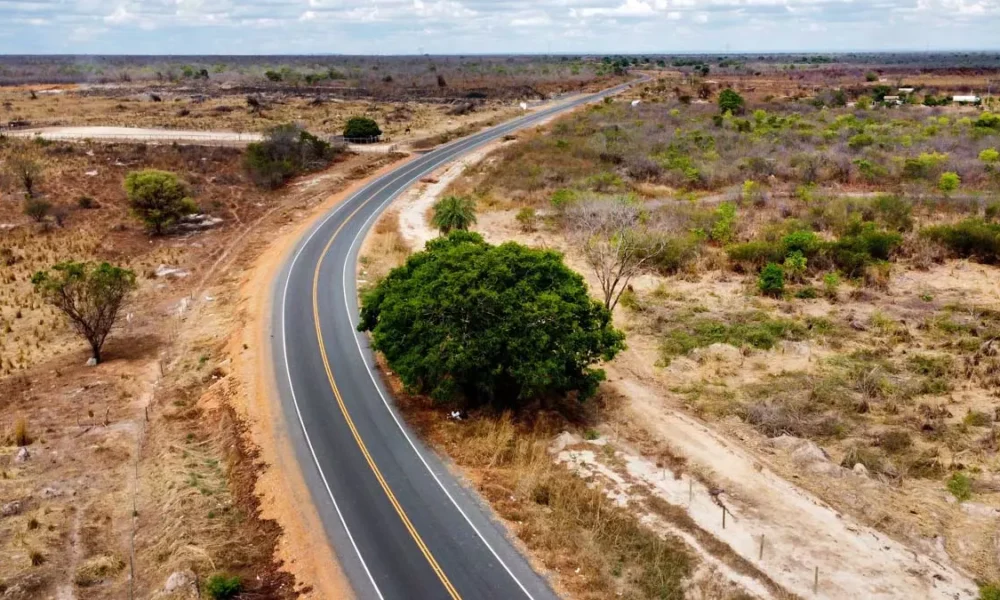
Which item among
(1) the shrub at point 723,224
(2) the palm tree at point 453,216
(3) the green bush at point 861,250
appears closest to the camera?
(3) the green bush at point 861,250

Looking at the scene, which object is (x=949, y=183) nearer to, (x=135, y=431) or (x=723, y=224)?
(x=723, y=224)

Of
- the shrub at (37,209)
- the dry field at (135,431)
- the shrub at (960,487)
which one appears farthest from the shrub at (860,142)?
the shrub at (37,209)

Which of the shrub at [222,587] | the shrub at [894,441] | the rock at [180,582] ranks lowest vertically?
the shrub at [222,587]

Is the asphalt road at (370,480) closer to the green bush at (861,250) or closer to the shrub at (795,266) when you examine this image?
the shrub at (795,266)

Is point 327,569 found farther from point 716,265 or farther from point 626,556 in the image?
point 716,265

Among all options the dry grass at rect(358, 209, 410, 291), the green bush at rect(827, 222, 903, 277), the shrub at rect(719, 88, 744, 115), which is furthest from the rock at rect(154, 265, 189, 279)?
the shrub at rect(719, 88, 744, 115)

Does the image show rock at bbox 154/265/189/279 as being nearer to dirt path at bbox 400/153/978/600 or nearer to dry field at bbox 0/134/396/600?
dry field at bbox 0/134/396/600

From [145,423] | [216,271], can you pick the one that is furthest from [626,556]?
[216,271]
